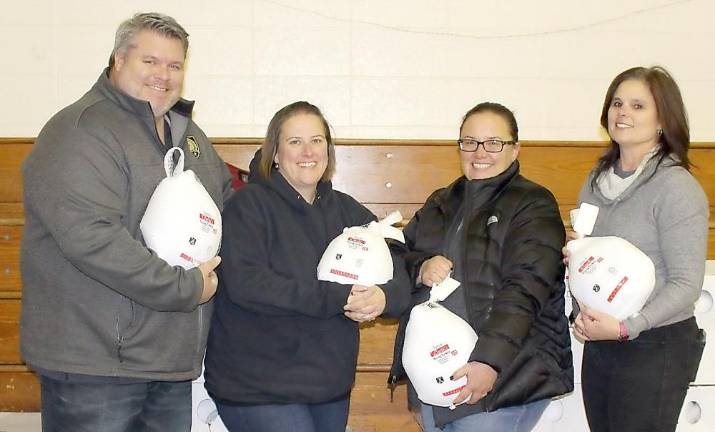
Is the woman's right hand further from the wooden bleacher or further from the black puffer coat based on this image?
the wooden bleacher

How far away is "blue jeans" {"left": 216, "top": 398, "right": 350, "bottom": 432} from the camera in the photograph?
1.80 meters

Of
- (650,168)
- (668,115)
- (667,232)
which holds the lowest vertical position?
(667,232)

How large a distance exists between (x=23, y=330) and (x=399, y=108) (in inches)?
78.7

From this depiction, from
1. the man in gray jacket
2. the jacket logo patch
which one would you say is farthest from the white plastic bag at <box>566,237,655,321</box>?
the jacket logo patch

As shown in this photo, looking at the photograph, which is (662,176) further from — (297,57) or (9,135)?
(9,135)

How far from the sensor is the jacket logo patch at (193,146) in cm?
197

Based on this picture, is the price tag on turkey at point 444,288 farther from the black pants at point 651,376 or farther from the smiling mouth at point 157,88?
the smiling mouth at point 157,88

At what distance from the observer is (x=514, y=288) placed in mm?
1780


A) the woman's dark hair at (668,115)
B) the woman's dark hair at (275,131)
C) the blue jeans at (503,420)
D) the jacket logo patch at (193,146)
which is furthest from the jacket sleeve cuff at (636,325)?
the jacket logo patch at (193,146)

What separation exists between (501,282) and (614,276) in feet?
0.86

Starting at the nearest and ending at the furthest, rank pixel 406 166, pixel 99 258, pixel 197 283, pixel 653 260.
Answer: pixel 99 258, pixel 197 283, pixel 653 260, pixel 406 166

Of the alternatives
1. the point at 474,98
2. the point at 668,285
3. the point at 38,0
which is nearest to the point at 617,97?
the point at 668,285

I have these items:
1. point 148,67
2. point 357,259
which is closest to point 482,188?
point 357,259

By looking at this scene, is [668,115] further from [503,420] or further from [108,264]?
[108,264]
